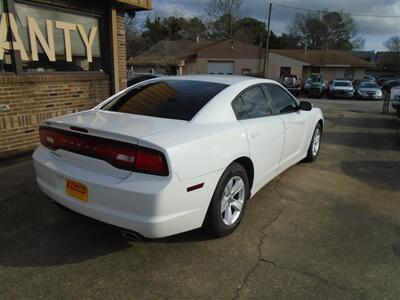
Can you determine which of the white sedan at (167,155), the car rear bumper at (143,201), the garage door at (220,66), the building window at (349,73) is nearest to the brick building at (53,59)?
the white sedan at (167,155)

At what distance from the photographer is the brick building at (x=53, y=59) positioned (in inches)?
226

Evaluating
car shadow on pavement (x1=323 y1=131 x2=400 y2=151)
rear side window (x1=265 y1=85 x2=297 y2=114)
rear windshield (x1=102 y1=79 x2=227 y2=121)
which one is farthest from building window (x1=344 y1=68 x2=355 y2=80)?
rear windshield (x1=102 y1=79 x2=227 y2=121)

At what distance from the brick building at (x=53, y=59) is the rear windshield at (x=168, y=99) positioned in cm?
274

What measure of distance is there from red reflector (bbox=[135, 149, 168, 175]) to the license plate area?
1.66 feet

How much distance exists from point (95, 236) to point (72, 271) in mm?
559

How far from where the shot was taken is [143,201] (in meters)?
2.58

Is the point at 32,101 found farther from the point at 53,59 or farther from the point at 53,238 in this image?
the point at 53,238

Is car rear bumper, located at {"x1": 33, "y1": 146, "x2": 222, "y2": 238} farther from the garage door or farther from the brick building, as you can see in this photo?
the garage door

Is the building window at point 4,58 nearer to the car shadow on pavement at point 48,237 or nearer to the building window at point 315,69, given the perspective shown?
the car shadow on pavement at point 48,237

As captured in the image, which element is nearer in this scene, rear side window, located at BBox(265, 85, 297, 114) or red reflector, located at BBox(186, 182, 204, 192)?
red reflector, located at BBox(186, 182, 204, 192)

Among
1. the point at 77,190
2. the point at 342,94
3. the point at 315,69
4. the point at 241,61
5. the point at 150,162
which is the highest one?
the point at 241,61

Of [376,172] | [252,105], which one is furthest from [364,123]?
[252,105]

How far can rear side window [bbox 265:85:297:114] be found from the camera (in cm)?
444

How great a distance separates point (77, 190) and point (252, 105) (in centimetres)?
207
